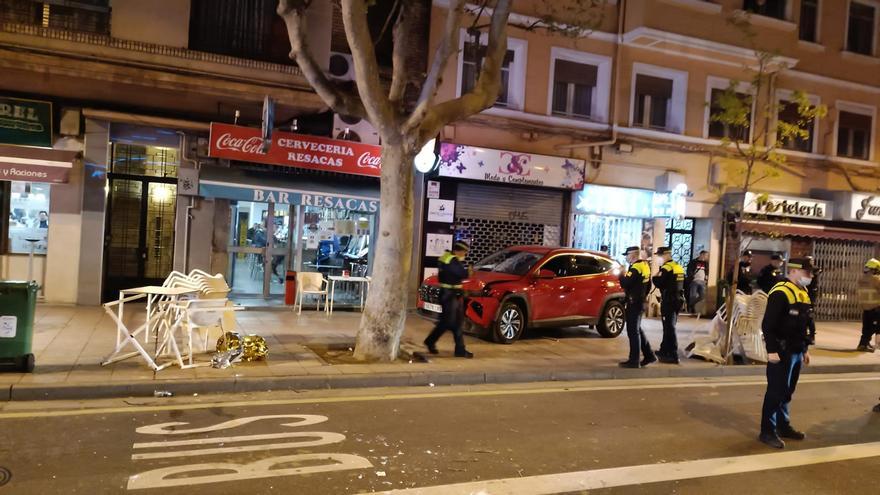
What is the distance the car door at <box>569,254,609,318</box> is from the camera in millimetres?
11867

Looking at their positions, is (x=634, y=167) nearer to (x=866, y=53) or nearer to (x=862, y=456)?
(x=866, y=53)

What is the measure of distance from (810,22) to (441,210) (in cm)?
1245

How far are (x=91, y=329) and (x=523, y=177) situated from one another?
946 cm

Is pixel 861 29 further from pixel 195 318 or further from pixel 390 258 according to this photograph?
pixel 195 318

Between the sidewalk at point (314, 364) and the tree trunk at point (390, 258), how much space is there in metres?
0.38

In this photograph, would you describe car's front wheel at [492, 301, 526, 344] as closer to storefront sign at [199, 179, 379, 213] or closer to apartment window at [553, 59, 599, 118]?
storefront sign at [199, 179, 379, 213]

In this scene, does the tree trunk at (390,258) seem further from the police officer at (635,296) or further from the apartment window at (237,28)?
the apartment window at (237,28)

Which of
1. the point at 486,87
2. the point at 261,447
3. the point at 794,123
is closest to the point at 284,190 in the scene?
the point at 486,87

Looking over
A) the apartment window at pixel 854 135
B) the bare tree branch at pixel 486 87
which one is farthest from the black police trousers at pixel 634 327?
the apartment window at pixel 854 135

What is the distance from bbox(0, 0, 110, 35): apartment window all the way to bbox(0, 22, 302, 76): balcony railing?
1.87 ft

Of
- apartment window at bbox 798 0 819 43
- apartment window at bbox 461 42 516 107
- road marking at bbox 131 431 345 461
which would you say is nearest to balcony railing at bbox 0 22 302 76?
apartment window at bbox 461 42 516 107

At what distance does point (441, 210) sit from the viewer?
48.3 feet

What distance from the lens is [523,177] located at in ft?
49.6

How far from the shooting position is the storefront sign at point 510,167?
1439 centimetres
